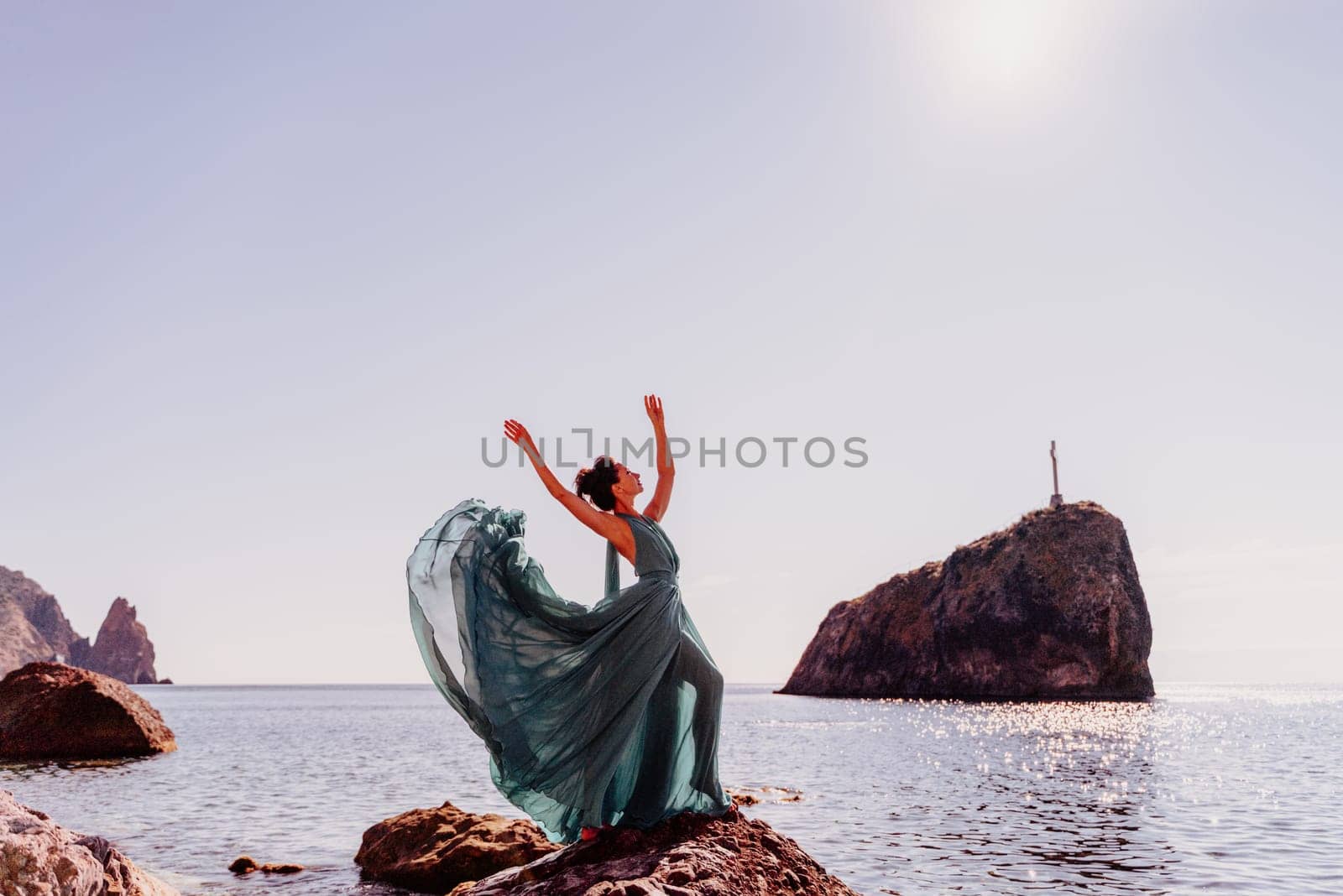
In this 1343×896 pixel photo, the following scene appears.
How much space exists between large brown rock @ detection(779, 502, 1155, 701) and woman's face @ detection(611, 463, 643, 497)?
251 feet

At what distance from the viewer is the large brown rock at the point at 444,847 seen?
38.7ft

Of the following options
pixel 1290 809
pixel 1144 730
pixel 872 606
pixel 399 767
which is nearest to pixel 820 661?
pixel 872 606

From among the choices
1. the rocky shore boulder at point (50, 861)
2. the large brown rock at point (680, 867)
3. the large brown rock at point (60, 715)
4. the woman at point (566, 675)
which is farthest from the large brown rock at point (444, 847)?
the large brown rock at point (60, 715)

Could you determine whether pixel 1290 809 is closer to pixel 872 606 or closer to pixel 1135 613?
pixel 1135 613

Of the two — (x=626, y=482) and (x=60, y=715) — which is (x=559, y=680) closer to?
(x=626, y=482)

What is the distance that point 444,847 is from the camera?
12.4 m

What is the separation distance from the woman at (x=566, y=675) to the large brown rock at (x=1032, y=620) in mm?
76318

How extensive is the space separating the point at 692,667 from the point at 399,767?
27.5 m

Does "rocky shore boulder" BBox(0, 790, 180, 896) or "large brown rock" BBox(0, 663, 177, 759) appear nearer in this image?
"rocky shore boulder" BBox(0, 790, 180, 896)

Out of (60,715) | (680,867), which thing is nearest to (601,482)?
(680,867)

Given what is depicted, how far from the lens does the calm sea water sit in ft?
44.1

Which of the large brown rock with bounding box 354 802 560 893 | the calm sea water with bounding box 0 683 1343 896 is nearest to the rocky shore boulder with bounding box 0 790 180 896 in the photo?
the large brown rock with bounding box 354 802 560 893

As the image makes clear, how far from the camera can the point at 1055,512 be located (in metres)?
83.7

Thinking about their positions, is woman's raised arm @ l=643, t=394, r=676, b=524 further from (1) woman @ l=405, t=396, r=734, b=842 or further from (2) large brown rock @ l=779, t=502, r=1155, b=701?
(2) large brown rock @ l=779, t=502, r=1155, b=701
